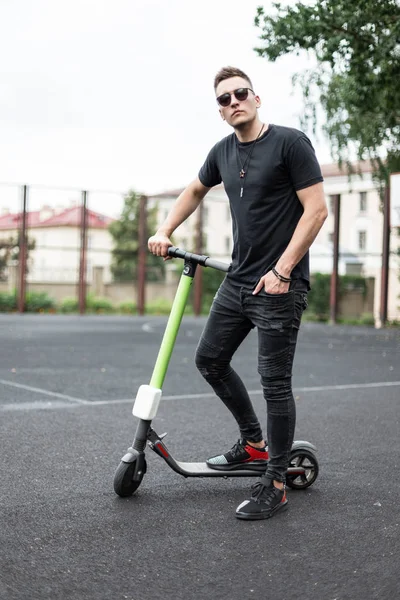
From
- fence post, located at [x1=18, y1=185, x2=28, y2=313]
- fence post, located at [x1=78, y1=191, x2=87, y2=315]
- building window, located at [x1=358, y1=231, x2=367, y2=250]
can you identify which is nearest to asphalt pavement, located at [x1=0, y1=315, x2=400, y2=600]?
building window, located at [x1=358, y1=231, x2=367, y2=250]

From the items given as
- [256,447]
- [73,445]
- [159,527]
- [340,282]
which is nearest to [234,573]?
[159,527]

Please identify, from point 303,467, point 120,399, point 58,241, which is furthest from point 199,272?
point 303,467

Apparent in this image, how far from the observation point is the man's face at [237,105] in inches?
158

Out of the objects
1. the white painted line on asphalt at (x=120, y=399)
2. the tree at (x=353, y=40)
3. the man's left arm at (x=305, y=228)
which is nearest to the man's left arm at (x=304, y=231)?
the man's left arm at (x=305, y=228)

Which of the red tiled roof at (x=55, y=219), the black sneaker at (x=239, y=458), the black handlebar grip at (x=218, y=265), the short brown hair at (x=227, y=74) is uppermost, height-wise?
the red tiled roof at (x=55, y=219)

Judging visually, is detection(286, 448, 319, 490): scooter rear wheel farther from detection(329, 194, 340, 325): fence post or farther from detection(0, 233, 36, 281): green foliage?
detection(0, 233, 36, 281): green foliage

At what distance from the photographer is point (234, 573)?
3117 mm

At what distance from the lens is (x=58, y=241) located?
101ft

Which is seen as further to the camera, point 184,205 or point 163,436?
point 184,205

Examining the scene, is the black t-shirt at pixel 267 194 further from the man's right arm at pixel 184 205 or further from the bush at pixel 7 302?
the bush at pixel 7 302

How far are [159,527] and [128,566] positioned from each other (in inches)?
21.0

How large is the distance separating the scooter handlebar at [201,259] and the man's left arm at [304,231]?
0.28 m

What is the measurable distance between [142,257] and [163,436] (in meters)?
28.5

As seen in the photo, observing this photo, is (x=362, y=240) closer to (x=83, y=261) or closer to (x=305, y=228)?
(x=83, y=261)
